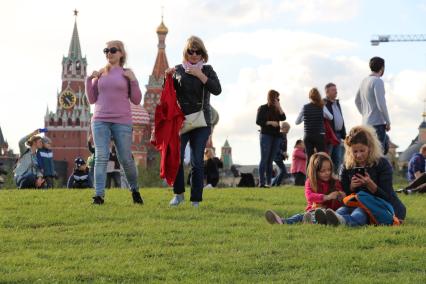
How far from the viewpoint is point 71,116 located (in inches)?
5522

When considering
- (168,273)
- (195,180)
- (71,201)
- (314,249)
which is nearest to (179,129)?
(195,180)

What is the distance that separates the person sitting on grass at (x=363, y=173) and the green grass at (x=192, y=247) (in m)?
0.39

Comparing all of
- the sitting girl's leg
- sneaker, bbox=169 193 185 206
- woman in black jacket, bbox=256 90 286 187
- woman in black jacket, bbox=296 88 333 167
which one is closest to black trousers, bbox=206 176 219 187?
woman in black jacket, bbox=256 90 286 187

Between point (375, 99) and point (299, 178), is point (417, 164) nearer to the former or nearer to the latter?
point (375, 99)

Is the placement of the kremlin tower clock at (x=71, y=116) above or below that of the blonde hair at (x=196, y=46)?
above

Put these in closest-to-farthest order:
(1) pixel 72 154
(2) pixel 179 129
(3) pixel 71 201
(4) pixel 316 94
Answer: (2) pixel 179 129 < (3) pixel 71 201 < (4) pixel 316 94 < (1) pixel 72 154

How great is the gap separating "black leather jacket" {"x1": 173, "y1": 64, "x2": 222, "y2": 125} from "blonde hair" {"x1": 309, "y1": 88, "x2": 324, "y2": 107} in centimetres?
414

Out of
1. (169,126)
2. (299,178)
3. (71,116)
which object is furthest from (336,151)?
(71,116)

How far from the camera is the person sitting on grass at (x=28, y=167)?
1750cm

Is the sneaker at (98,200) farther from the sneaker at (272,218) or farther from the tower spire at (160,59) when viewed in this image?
the tower spire at (160,59)

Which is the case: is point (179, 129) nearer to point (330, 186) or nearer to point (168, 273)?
point (330, 186)

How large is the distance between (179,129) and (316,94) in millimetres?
4457

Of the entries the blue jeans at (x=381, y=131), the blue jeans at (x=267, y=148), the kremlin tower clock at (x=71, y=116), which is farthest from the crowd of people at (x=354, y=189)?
the kremlin tower clock at (x=71, y=116)

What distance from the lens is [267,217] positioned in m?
10.0
